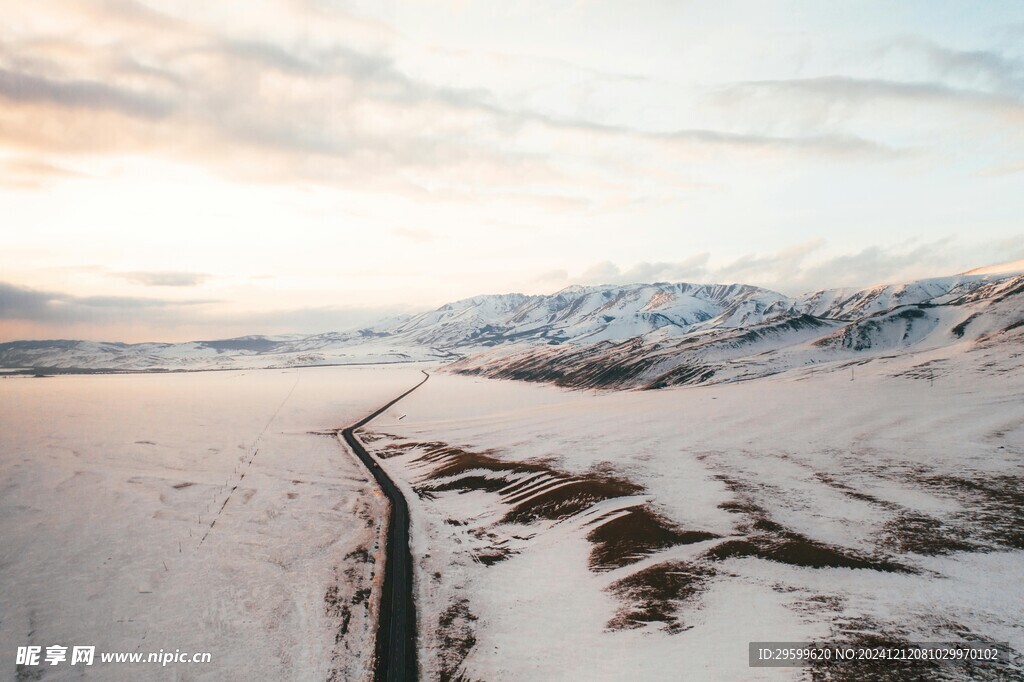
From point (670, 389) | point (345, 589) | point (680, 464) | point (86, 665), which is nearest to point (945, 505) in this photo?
point (680, 464)

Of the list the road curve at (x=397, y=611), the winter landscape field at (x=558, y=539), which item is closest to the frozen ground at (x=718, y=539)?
the winter landscape field at (x=558, y=539)

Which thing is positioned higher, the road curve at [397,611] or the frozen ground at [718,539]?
the frozen ground at [718,539]

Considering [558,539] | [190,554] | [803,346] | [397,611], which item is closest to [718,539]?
[558,539]

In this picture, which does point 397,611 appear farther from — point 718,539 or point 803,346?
point 803,346

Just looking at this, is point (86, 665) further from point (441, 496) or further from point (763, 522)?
point (763, 522)

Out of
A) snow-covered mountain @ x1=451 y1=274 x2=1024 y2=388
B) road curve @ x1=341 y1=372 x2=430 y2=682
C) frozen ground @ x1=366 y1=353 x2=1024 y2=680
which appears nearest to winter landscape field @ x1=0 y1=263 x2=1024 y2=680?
frozen ground @ x1=366 y1=353 x2=1024 y2=680

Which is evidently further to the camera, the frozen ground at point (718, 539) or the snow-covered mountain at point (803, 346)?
the snow-covered mountain at point (803, 346)

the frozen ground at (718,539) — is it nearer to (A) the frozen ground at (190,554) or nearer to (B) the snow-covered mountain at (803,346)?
(A) the frozen ground at (190,554)
